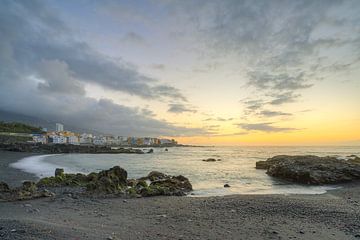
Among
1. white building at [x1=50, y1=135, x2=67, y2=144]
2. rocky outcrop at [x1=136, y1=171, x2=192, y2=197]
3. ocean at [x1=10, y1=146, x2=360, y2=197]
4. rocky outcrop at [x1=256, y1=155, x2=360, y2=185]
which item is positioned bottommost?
ocean at [x1=10, y1=146, x2=360, y2=197]

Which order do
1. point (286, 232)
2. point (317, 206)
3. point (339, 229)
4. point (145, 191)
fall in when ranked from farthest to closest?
point (145, 191) < point (317, 206) < point (339, 229) < point (286, 232)

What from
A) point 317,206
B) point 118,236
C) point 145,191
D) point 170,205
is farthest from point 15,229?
point 317,206

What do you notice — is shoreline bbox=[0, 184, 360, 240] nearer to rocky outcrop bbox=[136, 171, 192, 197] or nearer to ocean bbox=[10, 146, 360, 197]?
rocky outcrop bbox=[136, 171, 192, 197]

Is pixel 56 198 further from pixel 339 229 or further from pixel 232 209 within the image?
pixel 339 229

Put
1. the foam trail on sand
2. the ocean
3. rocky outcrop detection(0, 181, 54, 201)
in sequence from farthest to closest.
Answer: the foam trail on sand
the ocean
rocky outcrop detection(0, 181, 54, 201)

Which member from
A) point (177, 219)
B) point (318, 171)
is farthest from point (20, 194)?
point (318, 171)

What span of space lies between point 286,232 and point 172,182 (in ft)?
39.8

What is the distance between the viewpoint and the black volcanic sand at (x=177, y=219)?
7.87 m

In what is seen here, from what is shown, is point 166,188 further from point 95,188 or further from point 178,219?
point 178,219

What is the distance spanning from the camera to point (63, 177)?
2145 cm

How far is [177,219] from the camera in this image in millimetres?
10000

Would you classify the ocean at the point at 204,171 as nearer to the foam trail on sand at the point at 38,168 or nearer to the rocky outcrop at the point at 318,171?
the foam trail on sand at the point at 38,168

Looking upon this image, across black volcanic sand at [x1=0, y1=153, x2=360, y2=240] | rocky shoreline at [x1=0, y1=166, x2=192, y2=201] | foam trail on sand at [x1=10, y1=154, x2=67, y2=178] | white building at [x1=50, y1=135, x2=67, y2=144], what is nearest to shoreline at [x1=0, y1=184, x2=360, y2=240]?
black volcanic sand at [x1=0, y1=153, x2=360, y2=240]

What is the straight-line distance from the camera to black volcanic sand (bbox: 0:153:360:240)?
7.87 m
